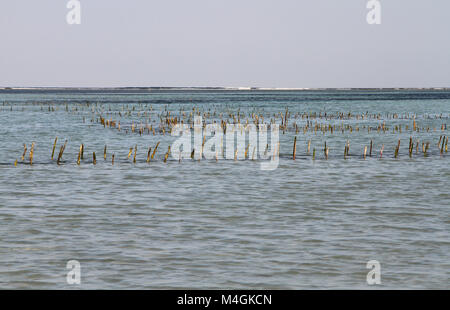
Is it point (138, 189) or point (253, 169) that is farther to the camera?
point (253, 169)

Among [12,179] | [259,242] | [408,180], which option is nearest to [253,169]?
[408,180]

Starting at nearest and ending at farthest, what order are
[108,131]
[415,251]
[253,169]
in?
[415,251]
[253,169]
[108,131]

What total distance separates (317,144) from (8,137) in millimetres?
22431

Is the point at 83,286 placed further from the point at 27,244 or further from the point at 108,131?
the point at 108,131

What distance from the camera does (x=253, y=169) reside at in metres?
27.6

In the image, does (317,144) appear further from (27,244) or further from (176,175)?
(27,244)

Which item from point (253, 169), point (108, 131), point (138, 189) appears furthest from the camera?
point (108, 131)

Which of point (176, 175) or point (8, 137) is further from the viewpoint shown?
point (8, 137)

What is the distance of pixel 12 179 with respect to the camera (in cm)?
2398

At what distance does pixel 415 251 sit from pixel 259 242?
124 inches

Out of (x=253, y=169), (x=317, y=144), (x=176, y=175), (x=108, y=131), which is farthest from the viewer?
(x=108, y=131)
